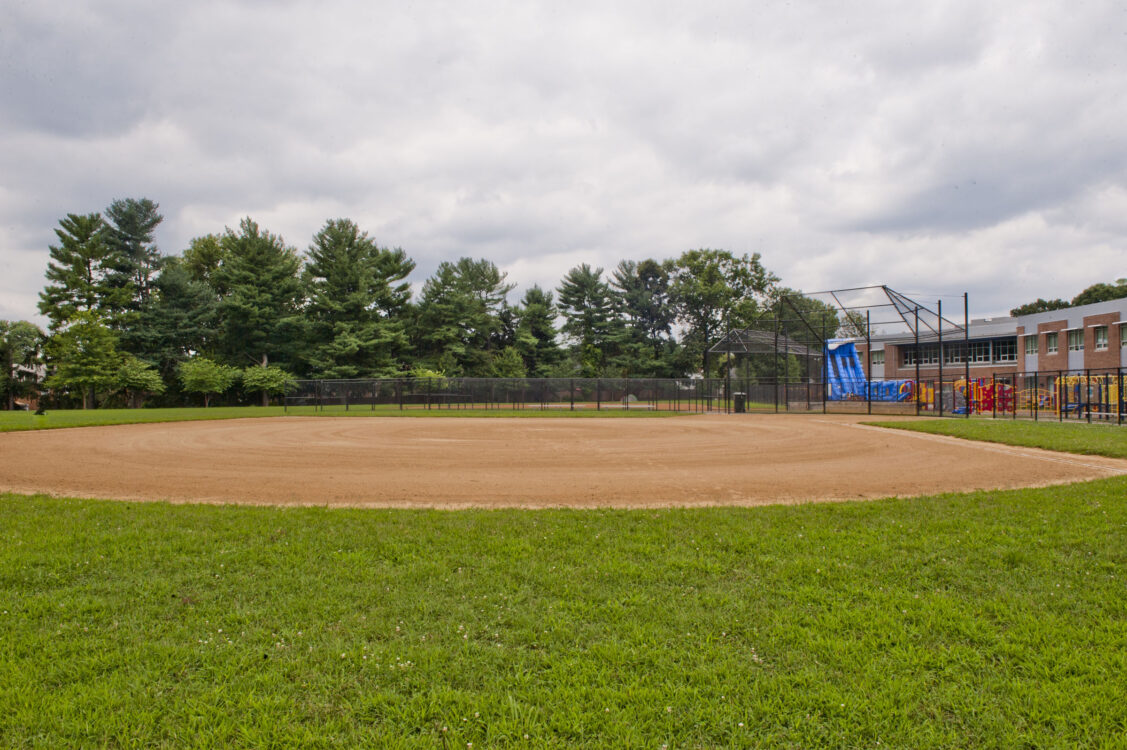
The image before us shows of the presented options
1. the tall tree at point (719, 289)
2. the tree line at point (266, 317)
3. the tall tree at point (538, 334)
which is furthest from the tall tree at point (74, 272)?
the tall tree at point (719, 289)

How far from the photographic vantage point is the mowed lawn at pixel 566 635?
2.86 metres

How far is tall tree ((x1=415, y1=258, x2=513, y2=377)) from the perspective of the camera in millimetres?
53094

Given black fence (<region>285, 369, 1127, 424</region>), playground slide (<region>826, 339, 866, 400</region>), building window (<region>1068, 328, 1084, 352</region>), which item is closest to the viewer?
black fence (<region>285, 369, 1127, 424</region>)

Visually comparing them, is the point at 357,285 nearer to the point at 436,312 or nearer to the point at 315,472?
the point at 436,312

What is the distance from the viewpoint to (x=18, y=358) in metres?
50.5

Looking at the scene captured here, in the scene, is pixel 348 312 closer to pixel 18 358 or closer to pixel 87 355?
pixel 87 355

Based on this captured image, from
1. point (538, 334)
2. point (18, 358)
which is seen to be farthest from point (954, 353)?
point (18, 358)

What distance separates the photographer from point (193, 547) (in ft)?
17.9

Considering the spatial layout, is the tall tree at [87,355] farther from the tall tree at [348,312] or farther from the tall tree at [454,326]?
the tall tree at [454,326]

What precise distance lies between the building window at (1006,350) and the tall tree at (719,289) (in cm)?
1958

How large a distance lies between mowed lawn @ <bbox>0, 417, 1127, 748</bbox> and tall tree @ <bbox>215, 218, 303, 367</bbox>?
4714 cm

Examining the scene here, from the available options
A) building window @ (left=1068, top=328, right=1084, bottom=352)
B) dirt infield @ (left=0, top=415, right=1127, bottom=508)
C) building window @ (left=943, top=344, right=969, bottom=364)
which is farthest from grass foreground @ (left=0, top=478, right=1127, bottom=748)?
building window @ (left=943, top=344, right=969, bottom=364)

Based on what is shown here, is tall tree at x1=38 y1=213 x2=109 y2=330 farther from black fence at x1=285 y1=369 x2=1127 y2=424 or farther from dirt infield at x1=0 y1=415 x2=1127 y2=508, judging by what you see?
dirt infield at x1=0 y1=415 x2=1127 y2=508

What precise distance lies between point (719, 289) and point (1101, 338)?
1130 inches
